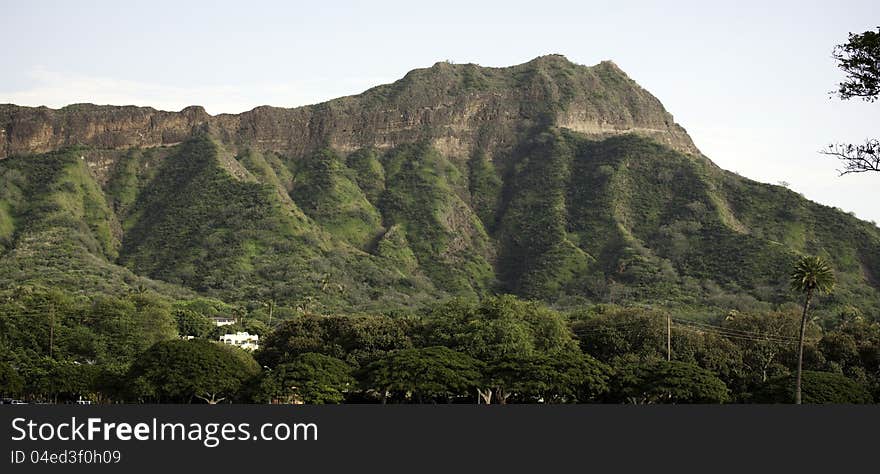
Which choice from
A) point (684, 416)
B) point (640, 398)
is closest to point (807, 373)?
point (640, 398)

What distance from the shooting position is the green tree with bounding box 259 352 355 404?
3526 inches

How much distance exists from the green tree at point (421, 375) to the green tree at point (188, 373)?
10.1 m

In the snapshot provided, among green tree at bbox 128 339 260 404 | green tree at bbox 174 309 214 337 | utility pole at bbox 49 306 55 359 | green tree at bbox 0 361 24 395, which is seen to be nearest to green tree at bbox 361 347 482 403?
green tree at bbox 128 339 260 404

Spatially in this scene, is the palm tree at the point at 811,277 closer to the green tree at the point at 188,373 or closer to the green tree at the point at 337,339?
the green tree at the point at 337,339

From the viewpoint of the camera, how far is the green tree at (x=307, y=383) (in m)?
89.6

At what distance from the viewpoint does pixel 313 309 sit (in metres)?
178

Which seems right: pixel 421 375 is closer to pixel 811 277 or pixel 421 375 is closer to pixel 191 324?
pixel 811 277

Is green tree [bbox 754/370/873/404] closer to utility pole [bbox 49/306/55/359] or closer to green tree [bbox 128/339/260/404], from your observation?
green tree [bbox 128/339/260/404]

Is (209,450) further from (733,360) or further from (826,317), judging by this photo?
(826,317)

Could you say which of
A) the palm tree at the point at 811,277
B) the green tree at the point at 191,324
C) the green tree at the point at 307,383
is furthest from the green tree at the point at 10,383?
the palm tree at the point at 811,277

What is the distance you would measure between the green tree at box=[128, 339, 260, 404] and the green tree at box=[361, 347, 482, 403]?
10086 millimetres

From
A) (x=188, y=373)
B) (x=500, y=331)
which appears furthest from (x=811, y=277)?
(x=188, y=373)

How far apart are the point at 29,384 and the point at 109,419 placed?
51724 millimetres

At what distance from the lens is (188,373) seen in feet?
306
